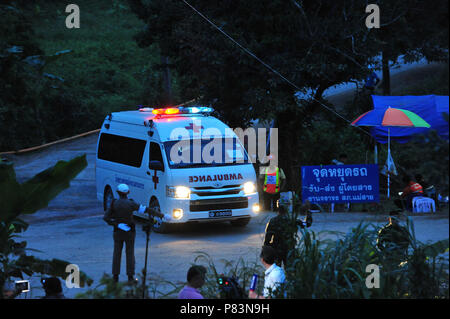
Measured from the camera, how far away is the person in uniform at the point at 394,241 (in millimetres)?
7891

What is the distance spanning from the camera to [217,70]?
738 inches

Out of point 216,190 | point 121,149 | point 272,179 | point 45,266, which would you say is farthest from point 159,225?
point 45,266

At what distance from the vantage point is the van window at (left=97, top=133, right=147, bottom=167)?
1689 centimetres

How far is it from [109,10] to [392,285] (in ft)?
174

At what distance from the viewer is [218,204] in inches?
609

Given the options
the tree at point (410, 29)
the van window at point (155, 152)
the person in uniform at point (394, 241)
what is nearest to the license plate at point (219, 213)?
the van window at point (155, 152)

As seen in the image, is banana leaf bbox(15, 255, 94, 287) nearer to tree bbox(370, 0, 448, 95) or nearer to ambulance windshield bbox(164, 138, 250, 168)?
ambulance windshield bbox(164, 138, 250, 168)

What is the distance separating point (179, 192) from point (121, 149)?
3162 mm

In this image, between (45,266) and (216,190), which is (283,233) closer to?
(45,266)

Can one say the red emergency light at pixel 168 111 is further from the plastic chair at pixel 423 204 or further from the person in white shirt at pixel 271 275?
the person in white shirt at pixel 271 275

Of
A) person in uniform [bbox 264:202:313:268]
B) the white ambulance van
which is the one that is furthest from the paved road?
person in uniform [bbox 264:202:313:268]

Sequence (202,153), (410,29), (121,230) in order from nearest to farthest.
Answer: (121,230)
(202,153)
(410,29)

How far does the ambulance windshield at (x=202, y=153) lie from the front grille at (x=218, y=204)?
85 centimetres

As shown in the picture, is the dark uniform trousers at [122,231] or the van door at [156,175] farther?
the van door at [156,175]
